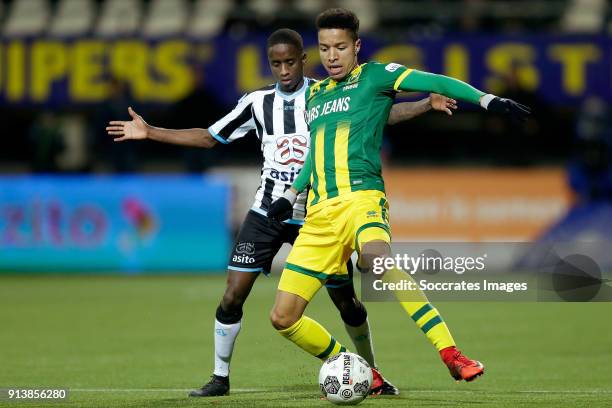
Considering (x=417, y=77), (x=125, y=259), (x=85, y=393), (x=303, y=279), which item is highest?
(x=417, y=77)

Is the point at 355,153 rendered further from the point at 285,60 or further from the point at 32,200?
the point at 32,200

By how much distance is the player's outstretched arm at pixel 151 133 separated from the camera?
771 centimetres

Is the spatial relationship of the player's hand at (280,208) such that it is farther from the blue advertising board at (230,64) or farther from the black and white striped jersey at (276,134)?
the blue advertising board at (230,64)

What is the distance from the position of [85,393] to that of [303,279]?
5.34 ft

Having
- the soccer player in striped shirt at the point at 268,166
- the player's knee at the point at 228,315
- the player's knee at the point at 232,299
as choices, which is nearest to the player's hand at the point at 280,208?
the soccer player in striped shirt at the point at 268,166

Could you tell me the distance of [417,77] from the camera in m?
6.95

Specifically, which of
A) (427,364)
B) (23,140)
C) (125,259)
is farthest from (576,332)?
(23,140)

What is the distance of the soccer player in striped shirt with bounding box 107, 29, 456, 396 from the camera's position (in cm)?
778

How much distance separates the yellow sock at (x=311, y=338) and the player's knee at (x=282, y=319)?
0.14 feet

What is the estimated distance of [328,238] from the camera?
7074 millimetres

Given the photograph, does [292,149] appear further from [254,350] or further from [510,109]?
[254,350]

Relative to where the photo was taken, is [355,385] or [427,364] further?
[427,364]

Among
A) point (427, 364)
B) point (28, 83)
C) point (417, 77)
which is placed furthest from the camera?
point (28, 83)

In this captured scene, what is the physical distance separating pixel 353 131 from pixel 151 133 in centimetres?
136
